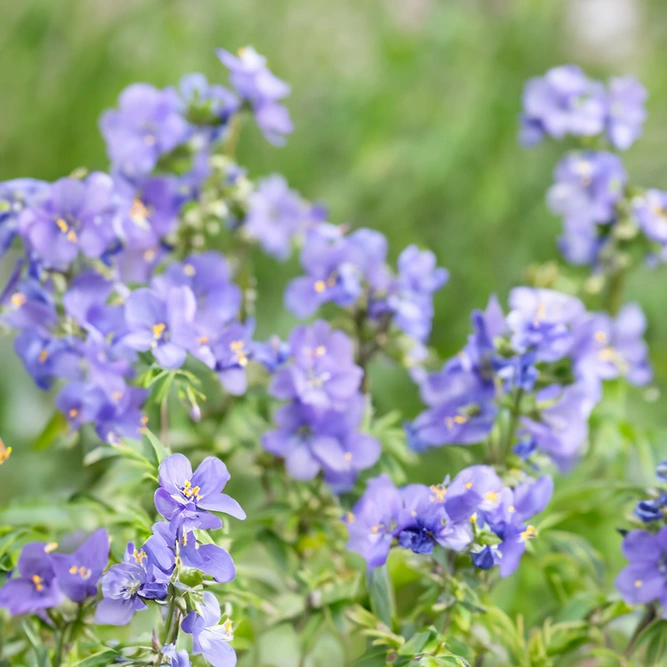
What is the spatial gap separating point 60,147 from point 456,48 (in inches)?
31.0

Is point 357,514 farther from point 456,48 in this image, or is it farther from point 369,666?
point 456,48

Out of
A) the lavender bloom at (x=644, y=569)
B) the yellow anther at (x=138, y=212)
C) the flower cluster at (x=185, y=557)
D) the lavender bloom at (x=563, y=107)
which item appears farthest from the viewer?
the lavender bloom at (x=563, y=107)

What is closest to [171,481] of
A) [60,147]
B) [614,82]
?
[614,82]

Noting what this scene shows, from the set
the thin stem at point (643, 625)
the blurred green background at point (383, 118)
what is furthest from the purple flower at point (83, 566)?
the blurred green background at point (383, 118)

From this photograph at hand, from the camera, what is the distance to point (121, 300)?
78 centimetres

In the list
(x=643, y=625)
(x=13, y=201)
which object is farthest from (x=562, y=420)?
(x=13, y=201)

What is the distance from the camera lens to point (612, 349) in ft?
3.18

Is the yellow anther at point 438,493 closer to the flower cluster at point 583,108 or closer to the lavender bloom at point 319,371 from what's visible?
the lavender bloom at point 319,371

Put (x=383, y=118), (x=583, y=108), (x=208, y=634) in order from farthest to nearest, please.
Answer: (x=383, y=118) → (x=583, y=108) → (x=208, y=634)

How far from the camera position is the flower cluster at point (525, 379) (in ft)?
2.39

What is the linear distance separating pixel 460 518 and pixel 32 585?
0.33 metres

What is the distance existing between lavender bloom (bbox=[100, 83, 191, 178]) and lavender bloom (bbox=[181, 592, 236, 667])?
0.46 meters

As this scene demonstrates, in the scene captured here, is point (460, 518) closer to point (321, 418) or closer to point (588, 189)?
point (321, 418)

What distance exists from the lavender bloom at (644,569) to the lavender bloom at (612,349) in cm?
17
